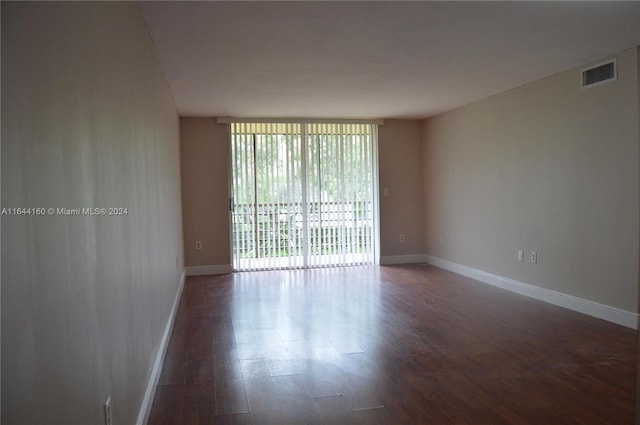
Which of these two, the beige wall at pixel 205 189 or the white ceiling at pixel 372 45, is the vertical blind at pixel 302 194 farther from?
the white ceiling at pixel 372 45

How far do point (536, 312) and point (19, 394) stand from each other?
444 centimetres

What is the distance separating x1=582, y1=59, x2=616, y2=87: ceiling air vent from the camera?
3.95 meters

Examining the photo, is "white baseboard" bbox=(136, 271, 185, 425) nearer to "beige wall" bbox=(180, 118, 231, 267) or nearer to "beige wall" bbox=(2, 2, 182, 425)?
"beige wall" bbox=(2, 2, 182, 425)

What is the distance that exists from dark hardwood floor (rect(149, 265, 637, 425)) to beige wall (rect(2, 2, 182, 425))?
2.33ft

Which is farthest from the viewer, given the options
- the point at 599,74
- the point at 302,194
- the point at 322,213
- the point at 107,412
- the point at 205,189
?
the point at 322,213

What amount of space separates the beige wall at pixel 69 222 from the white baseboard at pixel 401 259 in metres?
5.35

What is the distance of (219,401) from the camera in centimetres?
266

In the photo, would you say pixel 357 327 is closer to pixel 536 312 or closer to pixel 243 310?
pixel 243 310

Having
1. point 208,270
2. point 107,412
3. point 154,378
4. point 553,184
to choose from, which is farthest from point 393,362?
point 208,270

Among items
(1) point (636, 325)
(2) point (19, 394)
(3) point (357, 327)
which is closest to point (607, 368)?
(1) point (636, 325)

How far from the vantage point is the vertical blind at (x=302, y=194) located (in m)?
6.84

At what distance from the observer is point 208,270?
22.3ft

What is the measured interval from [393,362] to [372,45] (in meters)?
2.34

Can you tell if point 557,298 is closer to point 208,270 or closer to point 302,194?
point 302,194
